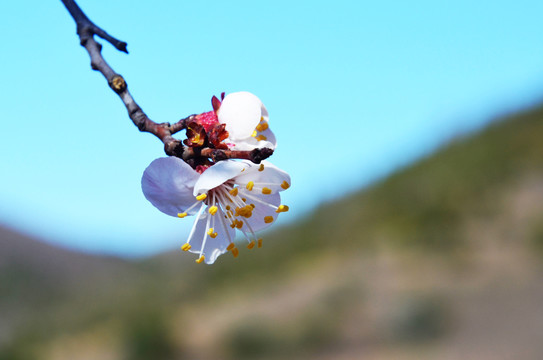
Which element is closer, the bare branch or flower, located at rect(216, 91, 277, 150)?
the bare branch

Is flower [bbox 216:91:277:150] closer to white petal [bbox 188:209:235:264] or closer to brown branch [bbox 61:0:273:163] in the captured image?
brown branch [bbox 61:0:273:163]

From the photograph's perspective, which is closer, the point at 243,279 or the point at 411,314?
the point at 411,314

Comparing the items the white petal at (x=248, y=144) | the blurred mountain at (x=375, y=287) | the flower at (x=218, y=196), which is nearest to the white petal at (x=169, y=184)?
the flower at (x=218, y=196)

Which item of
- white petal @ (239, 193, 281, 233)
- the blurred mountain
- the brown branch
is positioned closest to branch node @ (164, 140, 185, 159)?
the brown branch

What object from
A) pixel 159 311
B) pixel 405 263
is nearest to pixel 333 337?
pixel 405 263

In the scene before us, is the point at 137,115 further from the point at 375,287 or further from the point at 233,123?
the point at 375,287

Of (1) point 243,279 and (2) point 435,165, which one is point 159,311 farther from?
(2) point 435,165
